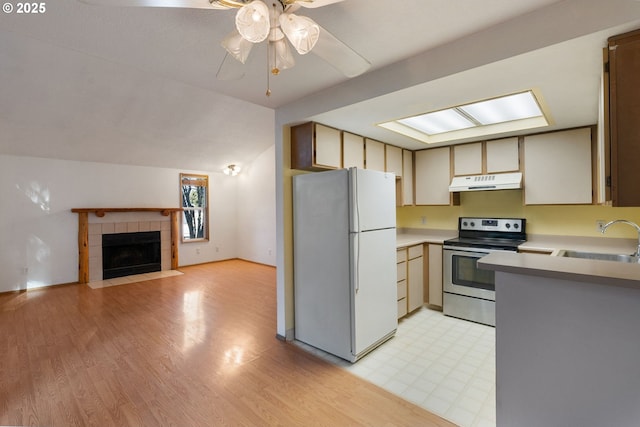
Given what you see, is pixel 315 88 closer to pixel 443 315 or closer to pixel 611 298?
pixel 611 298

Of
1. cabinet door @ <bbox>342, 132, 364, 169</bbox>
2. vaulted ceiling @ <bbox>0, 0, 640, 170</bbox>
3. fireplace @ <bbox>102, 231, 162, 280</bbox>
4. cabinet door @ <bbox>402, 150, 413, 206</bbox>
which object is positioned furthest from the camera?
fireplace @ <bbox>102, 231, 162, 280</bbox>

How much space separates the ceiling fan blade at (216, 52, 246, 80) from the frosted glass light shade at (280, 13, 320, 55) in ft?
1.19

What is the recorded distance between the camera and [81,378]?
2340mm

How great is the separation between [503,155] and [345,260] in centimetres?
237

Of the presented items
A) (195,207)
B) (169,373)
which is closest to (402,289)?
(169,373)

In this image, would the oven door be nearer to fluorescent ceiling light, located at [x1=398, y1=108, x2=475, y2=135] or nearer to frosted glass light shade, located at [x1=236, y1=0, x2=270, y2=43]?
fluorescent ceiling light, located at [x1=398, y1=108, x2=475, y2=135]

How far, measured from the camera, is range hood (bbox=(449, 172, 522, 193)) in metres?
3.26

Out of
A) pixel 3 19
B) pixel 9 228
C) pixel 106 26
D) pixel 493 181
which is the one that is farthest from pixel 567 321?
pixel 9 228

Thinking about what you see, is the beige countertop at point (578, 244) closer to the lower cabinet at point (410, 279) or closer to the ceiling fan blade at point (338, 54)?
the lower cabinet at point (410, 279)

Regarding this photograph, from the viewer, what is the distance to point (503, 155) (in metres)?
3.43

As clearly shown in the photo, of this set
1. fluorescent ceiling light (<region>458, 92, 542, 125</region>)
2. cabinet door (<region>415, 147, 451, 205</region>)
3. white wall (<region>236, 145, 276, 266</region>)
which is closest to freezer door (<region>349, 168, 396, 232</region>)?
fluorescent ceiling light (<region>458, 92, 542, 125</region>)

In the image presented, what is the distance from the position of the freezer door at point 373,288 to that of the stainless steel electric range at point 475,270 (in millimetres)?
912

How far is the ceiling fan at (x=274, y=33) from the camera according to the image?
3.61 ft

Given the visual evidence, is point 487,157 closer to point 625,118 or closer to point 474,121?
point 474,121
